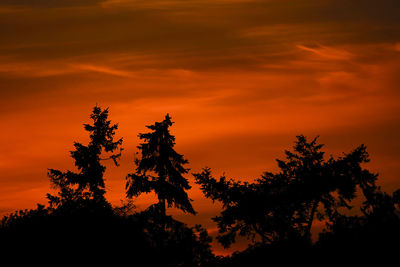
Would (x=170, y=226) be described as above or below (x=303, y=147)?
below

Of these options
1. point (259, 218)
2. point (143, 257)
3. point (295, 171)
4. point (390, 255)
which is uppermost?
point (295, 171)

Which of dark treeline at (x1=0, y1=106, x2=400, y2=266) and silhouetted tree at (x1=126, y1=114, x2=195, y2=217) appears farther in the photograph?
silhouetted tree at (x1=126, y1=114, x2=195, y2=217)

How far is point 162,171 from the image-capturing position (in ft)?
Result: 205

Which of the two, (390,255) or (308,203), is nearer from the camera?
(390,255)

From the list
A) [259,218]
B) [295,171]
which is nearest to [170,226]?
[259,218]

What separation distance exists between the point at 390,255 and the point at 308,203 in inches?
766

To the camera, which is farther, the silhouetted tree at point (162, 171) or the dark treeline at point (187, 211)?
the silhouetted tree at point (162, 171)

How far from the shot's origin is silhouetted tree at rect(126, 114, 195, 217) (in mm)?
61969

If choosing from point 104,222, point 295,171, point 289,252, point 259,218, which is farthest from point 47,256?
point 295,171

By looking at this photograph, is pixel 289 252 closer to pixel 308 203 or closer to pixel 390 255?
pixel 390 255

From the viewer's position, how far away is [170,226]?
59.3 m

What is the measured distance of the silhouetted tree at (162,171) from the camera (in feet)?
203

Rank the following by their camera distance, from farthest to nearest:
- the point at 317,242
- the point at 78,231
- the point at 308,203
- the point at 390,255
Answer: the point at 308,203, the point at 78,231, the point at 317,242, the point at 390,255

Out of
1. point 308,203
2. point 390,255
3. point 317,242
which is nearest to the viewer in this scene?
point 390,255
